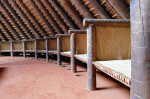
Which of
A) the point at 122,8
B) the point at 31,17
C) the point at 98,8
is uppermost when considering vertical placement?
the point at 31,17

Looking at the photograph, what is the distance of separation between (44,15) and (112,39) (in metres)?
4.05

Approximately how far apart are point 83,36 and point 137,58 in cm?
242

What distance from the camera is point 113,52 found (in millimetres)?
2010

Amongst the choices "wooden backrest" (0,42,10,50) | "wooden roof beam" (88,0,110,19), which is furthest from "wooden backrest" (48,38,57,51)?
"wooden backrest" (0,42,10,50)

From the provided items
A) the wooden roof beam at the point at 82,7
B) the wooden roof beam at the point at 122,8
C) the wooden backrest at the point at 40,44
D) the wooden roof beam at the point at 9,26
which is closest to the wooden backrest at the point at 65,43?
the wooden roof beam at the point at 82,7

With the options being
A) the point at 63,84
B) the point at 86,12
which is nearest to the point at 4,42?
the point at 86,12

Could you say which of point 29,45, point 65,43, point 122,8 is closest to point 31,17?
point 29,45

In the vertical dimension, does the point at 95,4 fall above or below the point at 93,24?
above

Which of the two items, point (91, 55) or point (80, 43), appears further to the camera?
point (80, 43)

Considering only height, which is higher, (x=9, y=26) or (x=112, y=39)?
(x=9, y=26)

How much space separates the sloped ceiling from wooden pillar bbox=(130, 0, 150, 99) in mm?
2444

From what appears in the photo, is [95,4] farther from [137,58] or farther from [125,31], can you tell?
[137,58]

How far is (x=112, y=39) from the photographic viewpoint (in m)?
1.99

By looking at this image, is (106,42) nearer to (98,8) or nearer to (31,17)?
(98,8)
